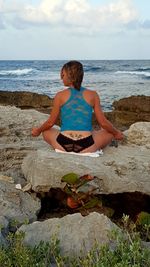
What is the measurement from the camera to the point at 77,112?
6461mm

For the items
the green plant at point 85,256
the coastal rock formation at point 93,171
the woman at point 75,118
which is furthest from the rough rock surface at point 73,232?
the woman at point 75,118

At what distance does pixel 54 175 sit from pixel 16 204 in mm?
499

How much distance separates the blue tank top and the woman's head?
0.10m

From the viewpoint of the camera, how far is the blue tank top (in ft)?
21.1

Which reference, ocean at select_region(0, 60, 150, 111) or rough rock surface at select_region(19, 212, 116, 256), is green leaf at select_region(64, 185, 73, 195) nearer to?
rough rock surface at select_region(19, 212, 116, 256)

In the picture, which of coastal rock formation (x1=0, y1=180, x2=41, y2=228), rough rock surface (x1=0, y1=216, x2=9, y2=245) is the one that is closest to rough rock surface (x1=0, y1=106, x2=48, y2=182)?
coastal rock formation (x1=0, y1=180, x2=41, y2=228)

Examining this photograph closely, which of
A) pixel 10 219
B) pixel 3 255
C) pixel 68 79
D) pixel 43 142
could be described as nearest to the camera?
pixel 3 255

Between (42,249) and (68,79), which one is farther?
(68,79)

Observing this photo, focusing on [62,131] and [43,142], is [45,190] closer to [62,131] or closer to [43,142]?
[62,131]

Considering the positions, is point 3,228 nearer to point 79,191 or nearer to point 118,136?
point 79,191

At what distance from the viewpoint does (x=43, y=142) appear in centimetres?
717

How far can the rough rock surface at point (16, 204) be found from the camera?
16.3 feet

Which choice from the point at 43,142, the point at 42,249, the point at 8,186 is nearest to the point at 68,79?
the point at 43,142

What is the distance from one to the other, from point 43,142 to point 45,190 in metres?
1.79
